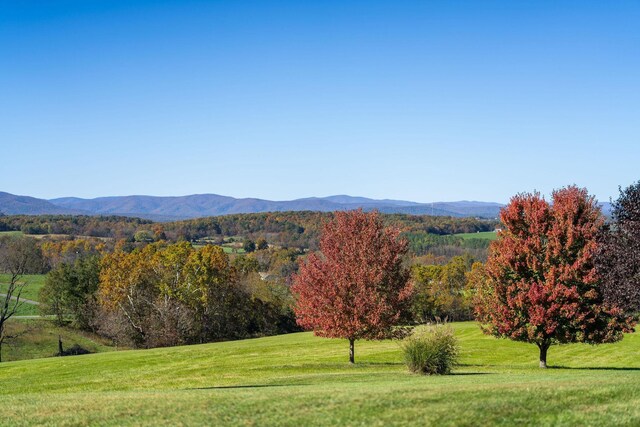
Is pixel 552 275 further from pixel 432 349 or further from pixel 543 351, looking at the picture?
pixel 432 349

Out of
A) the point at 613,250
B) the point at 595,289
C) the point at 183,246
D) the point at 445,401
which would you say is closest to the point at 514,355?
the point at 595,289

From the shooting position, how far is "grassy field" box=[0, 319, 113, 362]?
65938 millimetres

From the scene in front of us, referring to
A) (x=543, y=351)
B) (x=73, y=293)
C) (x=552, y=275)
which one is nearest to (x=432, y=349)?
(x=552, y=275)

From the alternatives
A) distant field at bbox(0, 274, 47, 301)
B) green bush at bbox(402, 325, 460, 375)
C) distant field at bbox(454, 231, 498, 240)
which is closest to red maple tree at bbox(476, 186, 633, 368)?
green bush at bbox(402, 325, 460, 375)

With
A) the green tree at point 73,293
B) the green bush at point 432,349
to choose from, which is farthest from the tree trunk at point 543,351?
the green tree at point 73,293

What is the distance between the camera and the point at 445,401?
12.8m

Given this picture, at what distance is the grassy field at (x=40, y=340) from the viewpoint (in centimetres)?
6594

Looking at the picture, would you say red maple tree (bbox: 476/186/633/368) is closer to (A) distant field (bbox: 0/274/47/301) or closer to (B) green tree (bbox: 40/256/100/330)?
(B) green tree (bbox: 40/256/100/330)

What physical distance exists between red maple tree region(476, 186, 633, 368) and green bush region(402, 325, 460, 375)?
203 inches

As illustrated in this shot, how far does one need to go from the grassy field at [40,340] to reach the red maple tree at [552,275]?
173 ft

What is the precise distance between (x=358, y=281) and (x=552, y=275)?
8992mm

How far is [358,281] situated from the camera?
30453mm

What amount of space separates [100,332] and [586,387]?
72.5 meters

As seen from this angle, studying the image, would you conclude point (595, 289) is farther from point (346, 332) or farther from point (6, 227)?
point (6, 227)
